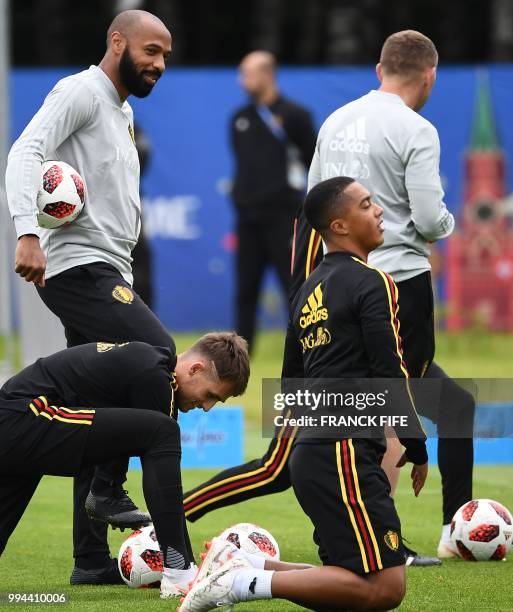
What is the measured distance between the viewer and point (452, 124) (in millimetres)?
17031

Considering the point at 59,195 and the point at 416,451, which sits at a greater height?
the point at 59,195

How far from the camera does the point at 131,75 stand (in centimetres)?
652

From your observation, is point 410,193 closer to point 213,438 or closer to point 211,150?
point 213,438

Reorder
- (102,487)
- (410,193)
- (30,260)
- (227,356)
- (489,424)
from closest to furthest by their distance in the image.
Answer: (227,356), (30,260), (102,487), (410,193), (489,424)

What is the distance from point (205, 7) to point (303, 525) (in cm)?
2104

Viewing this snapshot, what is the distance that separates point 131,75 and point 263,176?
8894mm

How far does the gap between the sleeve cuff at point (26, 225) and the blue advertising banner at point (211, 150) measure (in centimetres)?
1067

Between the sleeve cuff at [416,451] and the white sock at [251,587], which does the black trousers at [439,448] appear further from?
the white sock at [251,587]

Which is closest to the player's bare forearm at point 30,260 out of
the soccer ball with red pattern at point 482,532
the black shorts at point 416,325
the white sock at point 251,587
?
the white sock at point 251,587

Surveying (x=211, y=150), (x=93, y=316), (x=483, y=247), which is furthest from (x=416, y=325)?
(x=211, y=150)

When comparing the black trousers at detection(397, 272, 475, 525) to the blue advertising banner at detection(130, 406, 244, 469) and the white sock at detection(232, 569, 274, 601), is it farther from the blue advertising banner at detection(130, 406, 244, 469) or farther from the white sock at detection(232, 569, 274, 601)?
the blue advertising banner at detection(130, 406, 244, 469)

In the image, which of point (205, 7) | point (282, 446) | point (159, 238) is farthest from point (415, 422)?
point (205, 7)

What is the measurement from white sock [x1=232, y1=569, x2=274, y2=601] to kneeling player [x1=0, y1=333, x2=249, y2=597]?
19.9 inches

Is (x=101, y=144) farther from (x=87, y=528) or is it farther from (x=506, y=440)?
(x=506, y=440)
